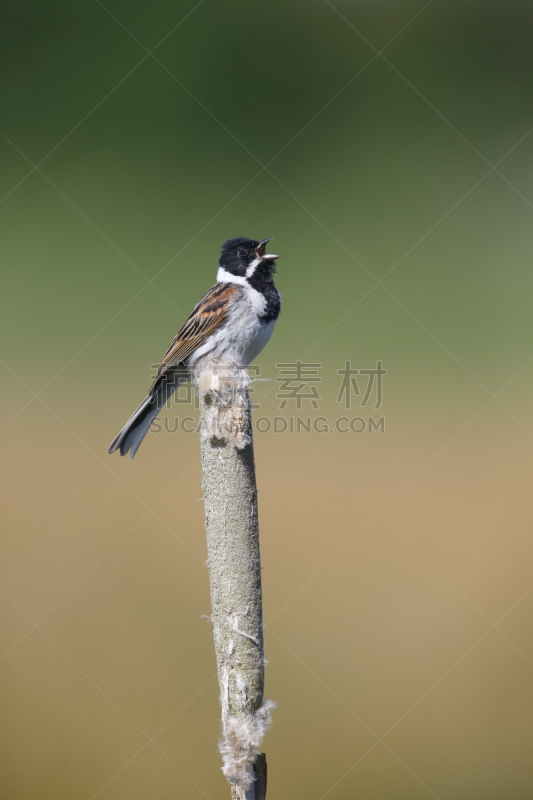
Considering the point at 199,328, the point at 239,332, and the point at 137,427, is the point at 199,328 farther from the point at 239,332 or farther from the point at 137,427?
the point at 137,427

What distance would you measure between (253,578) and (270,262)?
1.66 metres

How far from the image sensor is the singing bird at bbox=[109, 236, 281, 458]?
268 centimetres

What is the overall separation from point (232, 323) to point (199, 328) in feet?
0.52

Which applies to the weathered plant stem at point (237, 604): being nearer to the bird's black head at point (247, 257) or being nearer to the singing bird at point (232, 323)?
the singing bird at point (232, 323)

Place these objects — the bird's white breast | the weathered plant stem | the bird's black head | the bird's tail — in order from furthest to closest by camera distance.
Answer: the bird's black head
the bird's white breast
the bird's tail
the weathered plant stem

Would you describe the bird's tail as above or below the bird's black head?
below

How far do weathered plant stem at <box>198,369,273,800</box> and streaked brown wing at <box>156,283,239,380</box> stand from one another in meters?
1.12

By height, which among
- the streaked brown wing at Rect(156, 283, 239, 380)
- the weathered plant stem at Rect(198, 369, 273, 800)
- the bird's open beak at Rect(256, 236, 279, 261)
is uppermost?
the bird's open beak at Rect(256, 236, 279, 261)

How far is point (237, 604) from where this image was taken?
1.52 meters

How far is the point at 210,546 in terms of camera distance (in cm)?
158

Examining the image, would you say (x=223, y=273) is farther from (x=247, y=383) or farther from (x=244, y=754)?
(x=244, y=754)

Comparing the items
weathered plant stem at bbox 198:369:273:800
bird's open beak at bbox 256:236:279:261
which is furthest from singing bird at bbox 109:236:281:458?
weathered plant stem at bbox 198:369:273:800

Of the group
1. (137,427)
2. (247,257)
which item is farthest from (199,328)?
(137,427)

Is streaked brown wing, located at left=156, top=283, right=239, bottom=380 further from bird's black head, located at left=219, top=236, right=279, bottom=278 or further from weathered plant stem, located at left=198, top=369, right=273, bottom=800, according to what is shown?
weathered plant stem, located at left=198, top=369, right=273, bottom=800
